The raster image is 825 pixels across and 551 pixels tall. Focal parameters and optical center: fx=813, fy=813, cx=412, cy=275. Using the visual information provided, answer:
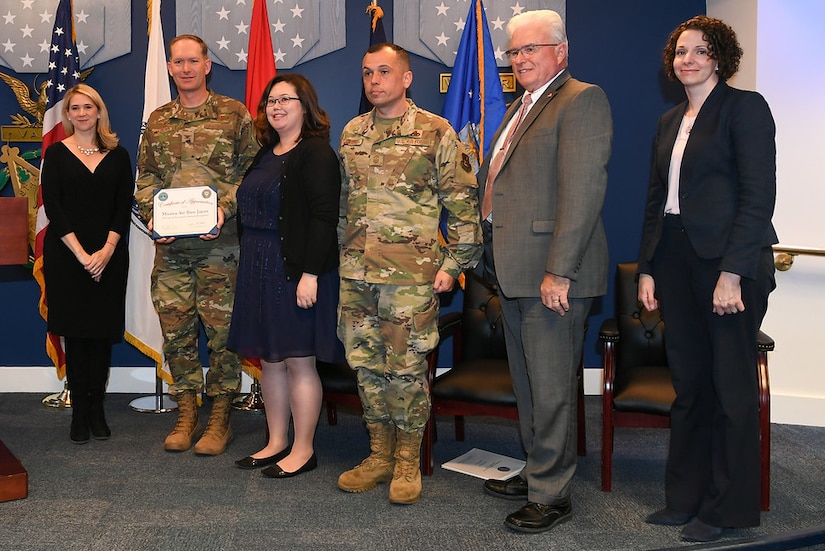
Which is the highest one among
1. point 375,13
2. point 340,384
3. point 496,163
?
point 375,13

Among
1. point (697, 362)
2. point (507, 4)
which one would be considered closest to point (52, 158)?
point (507, 4)

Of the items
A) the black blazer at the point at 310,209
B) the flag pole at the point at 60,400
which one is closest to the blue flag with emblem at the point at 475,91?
the black blazer at the point at 310,209

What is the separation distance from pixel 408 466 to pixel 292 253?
96 cm

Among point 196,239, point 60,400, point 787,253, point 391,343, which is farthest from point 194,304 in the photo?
point 787,253

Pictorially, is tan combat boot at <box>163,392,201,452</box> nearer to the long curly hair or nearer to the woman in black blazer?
the woman in black blazer

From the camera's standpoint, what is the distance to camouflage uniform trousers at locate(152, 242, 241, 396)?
3.77m

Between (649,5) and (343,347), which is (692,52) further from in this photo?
(649,5)

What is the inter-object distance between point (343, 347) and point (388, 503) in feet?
2.13

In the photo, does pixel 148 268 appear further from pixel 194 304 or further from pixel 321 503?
pixel 321 503

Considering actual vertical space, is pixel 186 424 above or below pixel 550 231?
below

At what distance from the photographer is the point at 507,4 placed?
4926mm

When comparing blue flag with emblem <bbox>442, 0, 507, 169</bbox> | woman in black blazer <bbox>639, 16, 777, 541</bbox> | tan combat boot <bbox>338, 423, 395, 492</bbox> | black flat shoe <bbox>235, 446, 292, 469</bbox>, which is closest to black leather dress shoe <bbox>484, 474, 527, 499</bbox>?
tan combat boot <bbox>338, 423, 395, 492</bbox>

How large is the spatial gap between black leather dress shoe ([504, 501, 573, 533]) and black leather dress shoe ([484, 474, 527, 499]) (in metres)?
0.25

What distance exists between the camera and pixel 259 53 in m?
4.62
